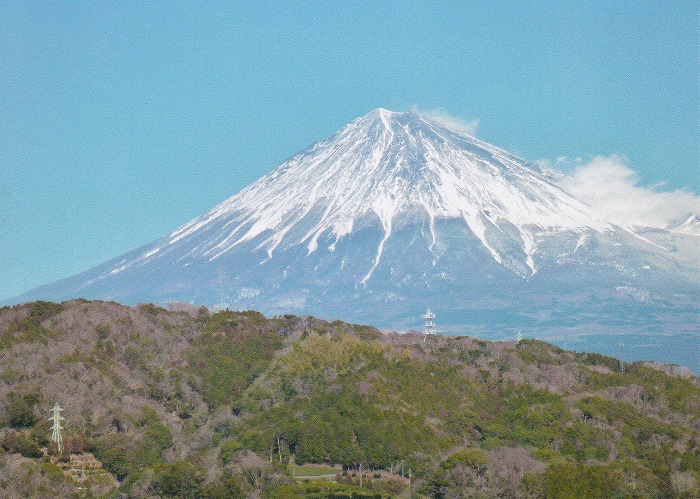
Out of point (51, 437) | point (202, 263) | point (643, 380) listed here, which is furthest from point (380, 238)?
point (51, 437)

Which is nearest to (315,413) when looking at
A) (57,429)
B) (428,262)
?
(57,429)

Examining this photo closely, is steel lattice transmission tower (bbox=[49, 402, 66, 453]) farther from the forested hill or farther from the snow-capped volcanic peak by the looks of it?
the snow-capped volcanic peak

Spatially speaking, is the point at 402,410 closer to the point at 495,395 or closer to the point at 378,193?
the point at 495,395

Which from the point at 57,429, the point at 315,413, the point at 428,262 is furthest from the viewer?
the point at 428,262

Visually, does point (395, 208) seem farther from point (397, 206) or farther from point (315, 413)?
point (315, 413)

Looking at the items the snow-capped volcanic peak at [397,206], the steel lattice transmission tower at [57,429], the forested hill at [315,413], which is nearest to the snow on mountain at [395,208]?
the snow-capped volcanic peak at [397,206]

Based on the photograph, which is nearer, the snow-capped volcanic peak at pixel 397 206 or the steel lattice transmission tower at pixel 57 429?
the steel lattice transmission tower at pixel 57 429

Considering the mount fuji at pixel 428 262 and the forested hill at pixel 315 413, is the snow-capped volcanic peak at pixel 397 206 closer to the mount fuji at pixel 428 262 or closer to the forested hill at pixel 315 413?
the mount fuji at pixel 428 262
